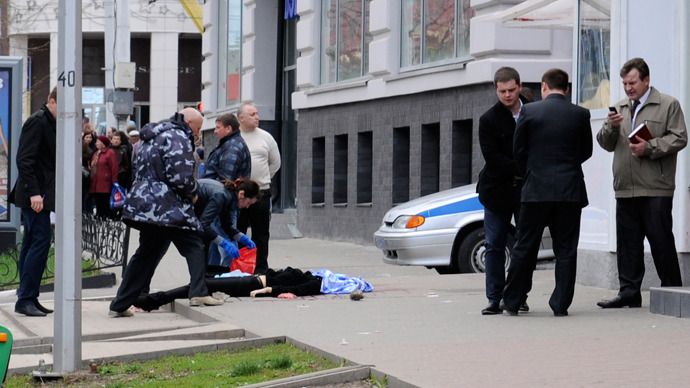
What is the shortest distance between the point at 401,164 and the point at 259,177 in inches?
362

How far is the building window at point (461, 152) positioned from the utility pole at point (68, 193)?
43.3ft

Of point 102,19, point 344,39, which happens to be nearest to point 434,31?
point 344,39

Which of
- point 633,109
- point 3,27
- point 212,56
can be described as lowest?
point 633,109

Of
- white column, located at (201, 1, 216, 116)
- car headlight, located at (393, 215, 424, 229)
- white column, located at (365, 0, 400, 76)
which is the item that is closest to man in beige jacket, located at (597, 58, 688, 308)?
car headlight, located at (393, 215, 424, 229)

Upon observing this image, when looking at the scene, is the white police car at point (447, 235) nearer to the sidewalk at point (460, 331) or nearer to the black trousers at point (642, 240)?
the sidewalk at point (460, 331)

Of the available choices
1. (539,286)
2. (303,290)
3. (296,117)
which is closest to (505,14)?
(539,286)

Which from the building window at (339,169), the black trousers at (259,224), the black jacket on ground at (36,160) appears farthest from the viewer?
the building window at (339,169)

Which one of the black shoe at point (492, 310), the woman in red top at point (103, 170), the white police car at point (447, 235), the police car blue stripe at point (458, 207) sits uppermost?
the woman in red top at point (103, 170)

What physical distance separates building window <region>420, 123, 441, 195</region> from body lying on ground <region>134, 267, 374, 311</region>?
9.57 meters

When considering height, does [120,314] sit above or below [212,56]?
below

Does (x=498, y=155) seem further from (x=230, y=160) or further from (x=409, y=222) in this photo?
(x=409, y=222)

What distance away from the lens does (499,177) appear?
11.5m

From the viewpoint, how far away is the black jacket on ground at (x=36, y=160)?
12.4 m

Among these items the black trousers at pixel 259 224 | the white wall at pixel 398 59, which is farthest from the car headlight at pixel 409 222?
the white wall at pixel 398 59
